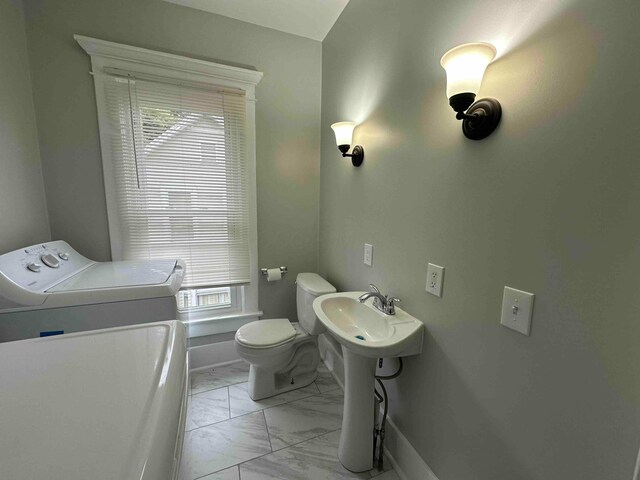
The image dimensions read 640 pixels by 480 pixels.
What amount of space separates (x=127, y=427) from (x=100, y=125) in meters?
1.96

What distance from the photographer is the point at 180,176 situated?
1912 mm

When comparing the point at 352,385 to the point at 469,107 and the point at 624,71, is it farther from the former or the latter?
the point at 624,71

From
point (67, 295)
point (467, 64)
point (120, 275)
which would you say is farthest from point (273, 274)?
point (467, 64)

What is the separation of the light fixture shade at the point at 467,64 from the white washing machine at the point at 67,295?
151 centimetres

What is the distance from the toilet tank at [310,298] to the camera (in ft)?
6.08

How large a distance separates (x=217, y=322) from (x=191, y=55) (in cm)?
199

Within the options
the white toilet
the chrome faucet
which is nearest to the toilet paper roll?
the white toilet

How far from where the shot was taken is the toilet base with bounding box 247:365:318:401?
1814mm

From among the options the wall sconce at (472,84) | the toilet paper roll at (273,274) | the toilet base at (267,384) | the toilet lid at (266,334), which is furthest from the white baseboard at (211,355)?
the wall sconce at (472,84)

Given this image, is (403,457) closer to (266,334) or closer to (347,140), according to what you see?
(266,334)

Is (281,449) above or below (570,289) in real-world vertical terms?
below

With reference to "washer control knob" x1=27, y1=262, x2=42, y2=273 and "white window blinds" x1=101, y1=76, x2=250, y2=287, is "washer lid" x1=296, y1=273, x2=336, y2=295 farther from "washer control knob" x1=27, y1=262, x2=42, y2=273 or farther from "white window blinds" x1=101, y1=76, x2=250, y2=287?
"washer control knob" x1=27, y1=262, x2=42, y2=273

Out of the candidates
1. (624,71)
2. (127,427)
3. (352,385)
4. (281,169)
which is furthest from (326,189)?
(127,427)

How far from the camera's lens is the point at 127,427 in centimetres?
45
